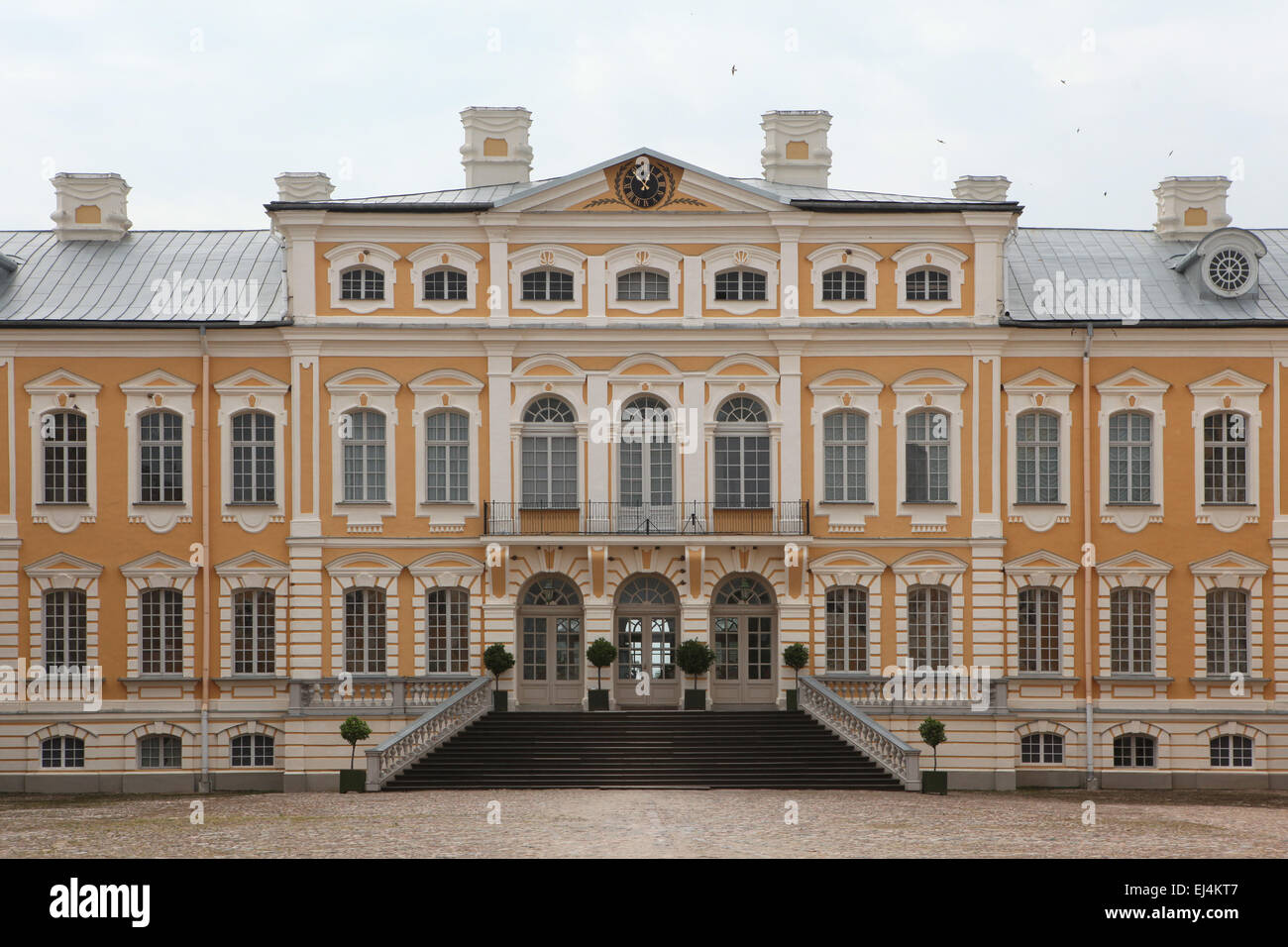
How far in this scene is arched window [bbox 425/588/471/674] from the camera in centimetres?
3934

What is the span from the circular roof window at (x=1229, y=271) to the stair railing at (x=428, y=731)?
20.6m

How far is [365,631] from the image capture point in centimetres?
3922

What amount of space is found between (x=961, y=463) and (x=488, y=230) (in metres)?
12.8

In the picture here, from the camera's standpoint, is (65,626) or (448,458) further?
(448,458)

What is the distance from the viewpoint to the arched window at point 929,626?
39281 mm

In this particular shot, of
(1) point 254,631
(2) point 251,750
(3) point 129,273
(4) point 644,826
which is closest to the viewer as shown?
(4) point 644,826

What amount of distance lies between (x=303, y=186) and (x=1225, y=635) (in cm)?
2544

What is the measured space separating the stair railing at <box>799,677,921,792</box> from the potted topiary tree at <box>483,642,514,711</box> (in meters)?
6.94

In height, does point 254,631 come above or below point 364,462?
below

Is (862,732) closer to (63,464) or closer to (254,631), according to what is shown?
(254,631)

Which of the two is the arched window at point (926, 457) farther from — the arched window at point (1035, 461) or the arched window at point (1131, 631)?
the arched window at point (1131, 631)

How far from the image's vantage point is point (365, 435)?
39562 mm

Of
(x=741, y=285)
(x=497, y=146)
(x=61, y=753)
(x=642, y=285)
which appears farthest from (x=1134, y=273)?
(x=61, y=753)
